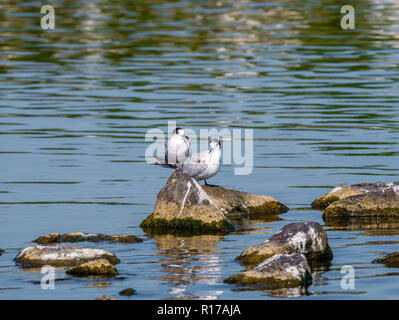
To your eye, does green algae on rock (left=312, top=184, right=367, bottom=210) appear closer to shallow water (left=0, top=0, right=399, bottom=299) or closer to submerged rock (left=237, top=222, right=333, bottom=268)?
shallow water (left=0, top=0, right=399, bottom=299)

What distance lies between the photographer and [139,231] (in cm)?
1838

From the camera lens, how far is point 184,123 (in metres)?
29.9

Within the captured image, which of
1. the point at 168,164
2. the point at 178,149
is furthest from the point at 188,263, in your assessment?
the point at 168,164

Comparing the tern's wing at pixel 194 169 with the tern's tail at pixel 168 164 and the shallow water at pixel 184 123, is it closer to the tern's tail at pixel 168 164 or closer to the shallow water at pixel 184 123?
the tern's tail at pixel 168 164

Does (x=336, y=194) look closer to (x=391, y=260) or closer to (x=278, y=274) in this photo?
(x=391, y=260)

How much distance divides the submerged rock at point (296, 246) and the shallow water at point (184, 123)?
0.27m

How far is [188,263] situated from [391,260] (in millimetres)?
2970

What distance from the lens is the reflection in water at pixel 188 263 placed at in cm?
1457

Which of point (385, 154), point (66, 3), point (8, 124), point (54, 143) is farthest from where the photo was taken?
point (66, 3)

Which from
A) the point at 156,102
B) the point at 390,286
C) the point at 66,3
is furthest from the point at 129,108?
the point at 66,3

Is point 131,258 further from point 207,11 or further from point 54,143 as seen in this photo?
point 207,11

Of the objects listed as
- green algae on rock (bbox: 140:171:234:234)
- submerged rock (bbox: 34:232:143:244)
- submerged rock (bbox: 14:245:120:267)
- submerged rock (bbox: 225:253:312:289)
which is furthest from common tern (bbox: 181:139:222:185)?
submerged rock (bbox: 225:253:312:289)

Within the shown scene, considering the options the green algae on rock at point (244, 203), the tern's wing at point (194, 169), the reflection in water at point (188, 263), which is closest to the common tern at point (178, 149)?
the tern's wing at point (194, 169)

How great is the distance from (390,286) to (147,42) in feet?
125
